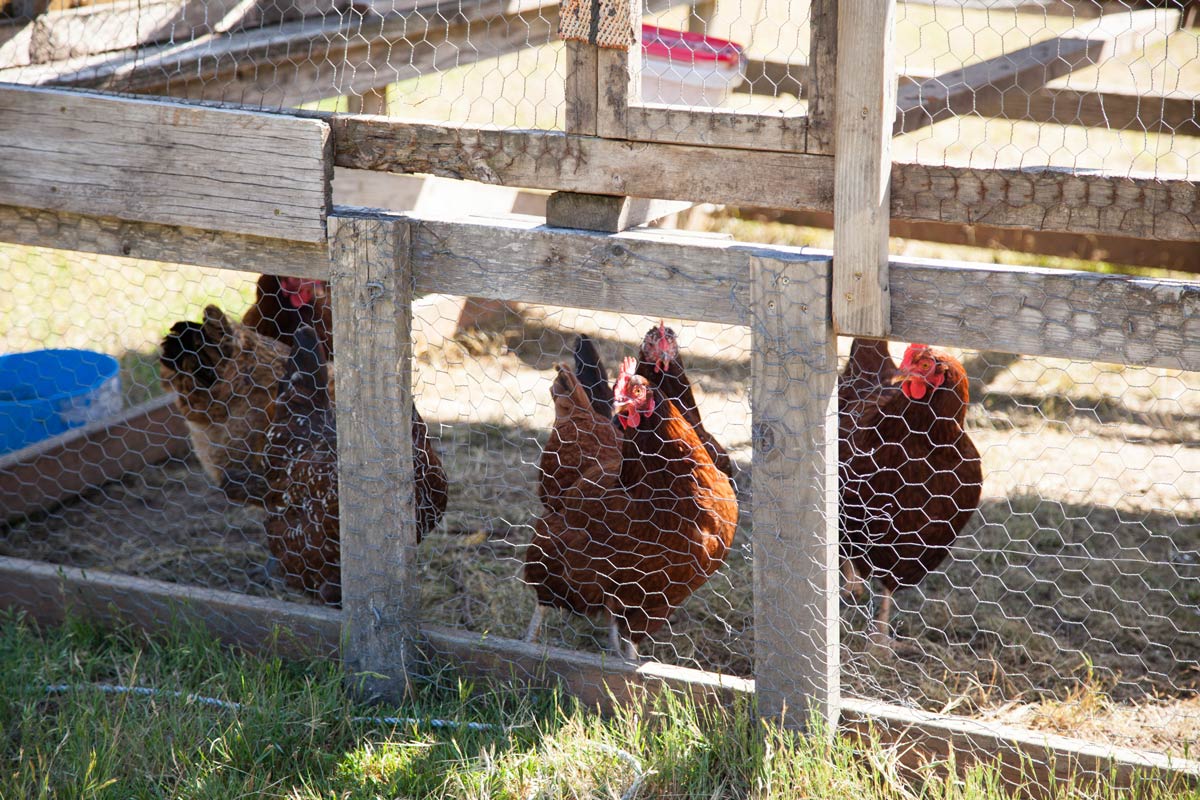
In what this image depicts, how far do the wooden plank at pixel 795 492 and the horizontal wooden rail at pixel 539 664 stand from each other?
0.13 meters

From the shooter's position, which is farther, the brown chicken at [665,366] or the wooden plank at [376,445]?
the brown chicken at [665,366]

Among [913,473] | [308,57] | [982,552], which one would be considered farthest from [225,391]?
[982,552]

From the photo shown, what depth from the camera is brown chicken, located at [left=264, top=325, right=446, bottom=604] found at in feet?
8.95

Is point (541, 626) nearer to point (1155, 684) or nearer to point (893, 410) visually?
point (893, 410)

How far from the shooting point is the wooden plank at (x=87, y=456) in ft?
11.0

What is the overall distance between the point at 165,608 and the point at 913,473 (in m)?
1.95

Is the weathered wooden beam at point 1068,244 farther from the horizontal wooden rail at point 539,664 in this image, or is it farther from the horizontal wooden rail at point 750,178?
the horizontal wooden rail at point 539,664

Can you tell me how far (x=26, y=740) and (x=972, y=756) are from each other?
6.56 feet

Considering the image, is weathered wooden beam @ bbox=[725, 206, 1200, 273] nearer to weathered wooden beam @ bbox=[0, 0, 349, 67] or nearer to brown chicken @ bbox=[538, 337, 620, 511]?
brown chicken @ bbox=[538, 337, 620, 511]

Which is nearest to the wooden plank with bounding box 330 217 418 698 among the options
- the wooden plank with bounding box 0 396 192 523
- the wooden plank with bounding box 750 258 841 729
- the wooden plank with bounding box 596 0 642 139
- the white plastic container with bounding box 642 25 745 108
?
the wooden plank with bounding box 596 0 642 139

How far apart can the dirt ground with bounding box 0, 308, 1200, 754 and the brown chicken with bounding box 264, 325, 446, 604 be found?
0.23 meters

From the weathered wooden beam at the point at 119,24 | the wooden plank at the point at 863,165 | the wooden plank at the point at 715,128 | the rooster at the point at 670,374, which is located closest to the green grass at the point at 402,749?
the rooster at the point at 670,374

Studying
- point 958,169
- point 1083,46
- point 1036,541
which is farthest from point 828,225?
point 958,169

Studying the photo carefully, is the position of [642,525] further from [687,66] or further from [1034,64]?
[687,66]
